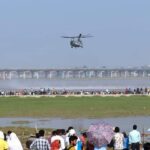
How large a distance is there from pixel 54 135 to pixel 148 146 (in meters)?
6.05

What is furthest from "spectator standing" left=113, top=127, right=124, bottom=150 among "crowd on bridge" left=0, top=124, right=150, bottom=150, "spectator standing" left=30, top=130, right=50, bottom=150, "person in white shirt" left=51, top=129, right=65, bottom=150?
"spectator standing" left=30, top=130, right=50, bottom=150

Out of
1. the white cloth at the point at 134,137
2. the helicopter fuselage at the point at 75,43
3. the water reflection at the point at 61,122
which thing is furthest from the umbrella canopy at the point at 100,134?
the helicopter fuselage at the point at 75,43

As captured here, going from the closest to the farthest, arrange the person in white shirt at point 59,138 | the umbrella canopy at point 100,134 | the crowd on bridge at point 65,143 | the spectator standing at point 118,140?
the umbrella canopy at point 100,134
the crowd on bridge at point 65,143
the person in white shirt at point 59,138
the spectator standing at point 118,140

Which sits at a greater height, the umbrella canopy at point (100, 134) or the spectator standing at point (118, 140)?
the umbrella canopy at point (100, 134)

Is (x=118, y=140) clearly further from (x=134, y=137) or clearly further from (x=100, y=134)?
(x=100, y=134)

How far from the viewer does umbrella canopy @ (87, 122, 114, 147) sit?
14.7 meters

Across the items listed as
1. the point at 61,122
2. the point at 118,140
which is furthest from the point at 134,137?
the point at 61,122

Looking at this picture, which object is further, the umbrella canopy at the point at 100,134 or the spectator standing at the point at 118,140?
the spectator standing at the point at 118,140

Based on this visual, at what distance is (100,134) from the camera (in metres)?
14.8

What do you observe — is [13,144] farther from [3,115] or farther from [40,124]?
[3,115]

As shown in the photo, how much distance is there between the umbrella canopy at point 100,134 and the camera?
581 inches

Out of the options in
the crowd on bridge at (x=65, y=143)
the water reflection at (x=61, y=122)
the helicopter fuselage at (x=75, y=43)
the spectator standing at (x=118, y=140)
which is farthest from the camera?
the helicopter fuselage at (x=75, y=43)

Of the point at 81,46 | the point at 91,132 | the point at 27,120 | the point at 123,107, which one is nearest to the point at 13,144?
the point at 91,132

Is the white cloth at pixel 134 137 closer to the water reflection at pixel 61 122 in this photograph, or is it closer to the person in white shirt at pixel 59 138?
the person in white shirt at pixel 59 138
